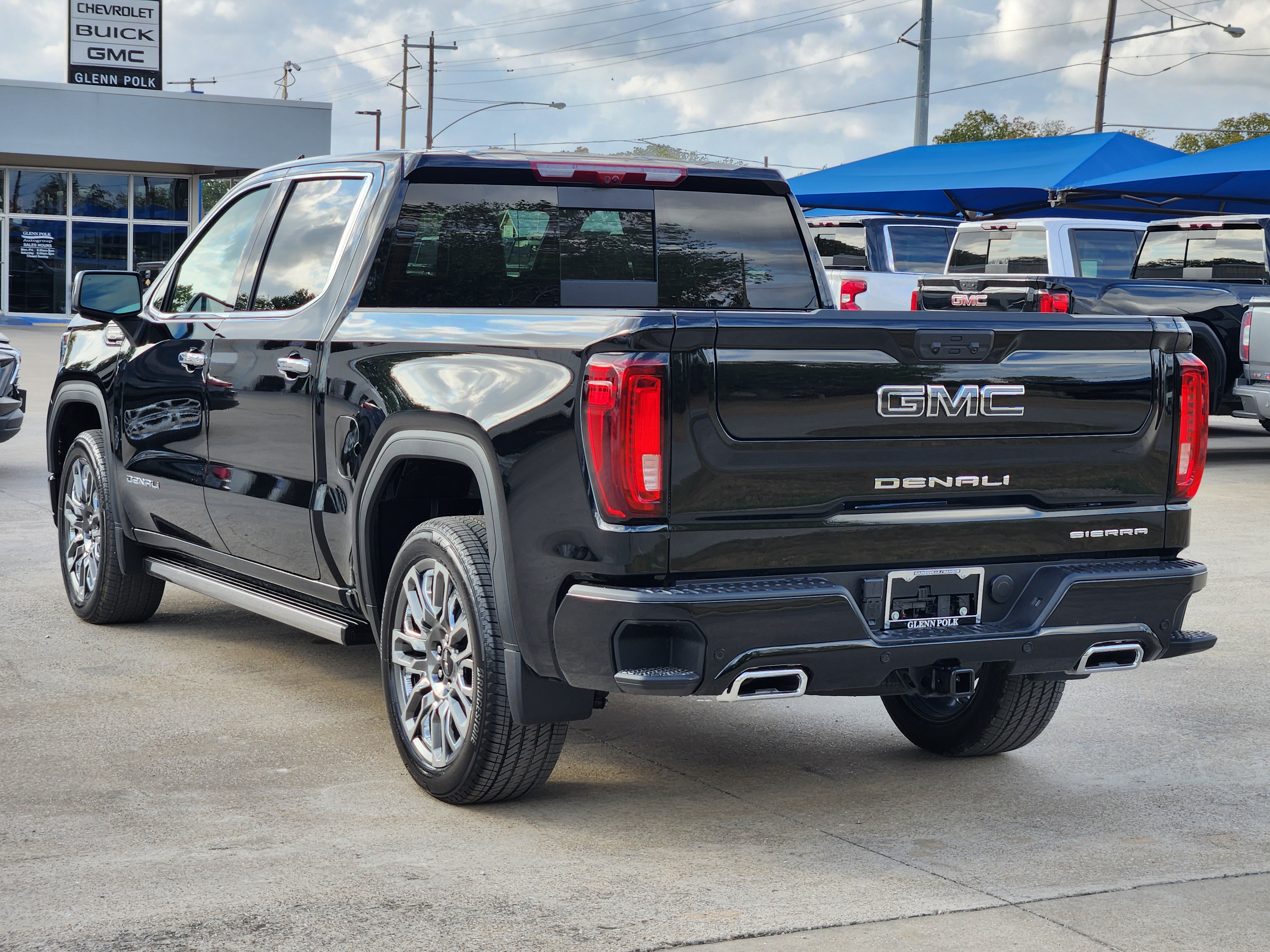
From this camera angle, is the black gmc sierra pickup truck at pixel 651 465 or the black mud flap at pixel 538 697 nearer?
the black gmc sierra pickup truck at pixel 651 465

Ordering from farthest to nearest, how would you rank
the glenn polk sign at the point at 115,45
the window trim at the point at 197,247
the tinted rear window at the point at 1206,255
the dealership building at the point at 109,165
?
the glenn polk sign at the point at 115,45, the dealership building at the point at 109,165, the tinted rear window at the point at 1206,255, the window trim at the point at 197,247

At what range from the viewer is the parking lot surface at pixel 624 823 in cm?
368

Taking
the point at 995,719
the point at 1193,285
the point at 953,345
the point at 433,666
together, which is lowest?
the point at 995,719

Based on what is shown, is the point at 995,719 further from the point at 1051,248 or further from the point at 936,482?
the point at 1051,248

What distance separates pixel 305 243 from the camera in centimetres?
555

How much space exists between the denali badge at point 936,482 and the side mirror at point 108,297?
3.59 metres

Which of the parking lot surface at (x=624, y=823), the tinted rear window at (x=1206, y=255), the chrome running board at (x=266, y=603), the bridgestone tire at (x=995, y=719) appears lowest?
the parking lot surface at (x=624, y=823)

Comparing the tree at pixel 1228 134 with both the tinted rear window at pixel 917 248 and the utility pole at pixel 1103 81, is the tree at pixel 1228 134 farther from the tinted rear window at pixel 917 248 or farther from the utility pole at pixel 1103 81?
the tinted rear window at pixel 917 248

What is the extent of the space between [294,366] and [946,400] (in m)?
2.21

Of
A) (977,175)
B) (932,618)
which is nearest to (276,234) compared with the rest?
(932,618)

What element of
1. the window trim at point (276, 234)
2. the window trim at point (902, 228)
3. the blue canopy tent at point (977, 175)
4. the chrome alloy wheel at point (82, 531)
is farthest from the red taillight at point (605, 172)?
the blue canopy tent at point (977, 175)

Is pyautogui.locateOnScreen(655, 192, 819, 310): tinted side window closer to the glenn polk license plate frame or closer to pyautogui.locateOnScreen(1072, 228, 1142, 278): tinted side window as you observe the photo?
the glenn polk license plate frame

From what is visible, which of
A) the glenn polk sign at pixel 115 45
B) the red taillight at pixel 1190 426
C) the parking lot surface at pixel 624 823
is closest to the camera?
the parking lot surface at pixel 624 823

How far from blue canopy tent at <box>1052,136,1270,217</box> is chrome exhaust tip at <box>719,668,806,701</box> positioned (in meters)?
15.7
